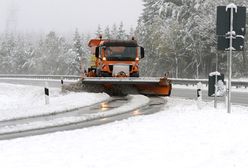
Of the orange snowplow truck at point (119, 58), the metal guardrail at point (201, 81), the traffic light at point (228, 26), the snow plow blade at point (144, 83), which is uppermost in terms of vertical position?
the traffic light at point (228, 26)

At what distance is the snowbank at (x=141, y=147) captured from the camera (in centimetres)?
741

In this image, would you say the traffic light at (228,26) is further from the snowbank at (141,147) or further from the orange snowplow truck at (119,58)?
the orange snowplow truck at (119,58)

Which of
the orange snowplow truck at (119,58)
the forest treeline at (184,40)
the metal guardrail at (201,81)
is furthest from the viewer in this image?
the forest treeline at (184,40)

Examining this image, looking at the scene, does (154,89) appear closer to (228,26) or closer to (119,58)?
(119,58)

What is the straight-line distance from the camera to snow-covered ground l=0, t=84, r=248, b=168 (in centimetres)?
741

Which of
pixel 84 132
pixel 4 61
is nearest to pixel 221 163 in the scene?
pixel 84 132

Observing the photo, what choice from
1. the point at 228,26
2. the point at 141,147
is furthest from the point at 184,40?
the point at 141,147

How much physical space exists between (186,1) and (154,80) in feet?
126

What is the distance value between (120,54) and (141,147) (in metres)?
15.4

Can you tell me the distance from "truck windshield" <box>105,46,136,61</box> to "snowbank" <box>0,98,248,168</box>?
12.3 metres

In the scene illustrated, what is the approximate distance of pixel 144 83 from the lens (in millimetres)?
21672

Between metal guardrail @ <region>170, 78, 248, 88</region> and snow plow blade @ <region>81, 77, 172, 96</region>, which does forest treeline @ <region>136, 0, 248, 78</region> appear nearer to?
metal guardrail @ <region>170, 78, 248, 88</region>

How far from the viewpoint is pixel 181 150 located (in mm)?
8234

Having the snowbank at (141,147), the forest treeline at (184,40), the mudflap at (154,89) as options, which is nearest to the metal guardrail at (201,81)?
the mudflap at (154,89)
